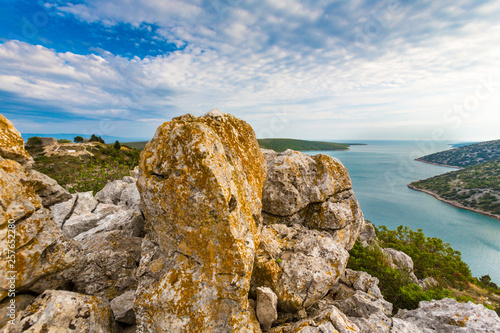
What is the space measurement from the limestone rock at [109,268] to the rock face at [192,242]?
2.35m

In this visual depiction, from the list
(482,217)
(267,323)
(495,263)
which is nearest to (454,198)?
(482,217)

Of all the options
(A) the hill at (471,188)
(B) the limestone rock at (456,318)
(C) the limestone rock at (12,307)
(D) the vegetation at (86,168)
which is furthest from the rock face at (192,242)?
(A) the hill at (471,188)

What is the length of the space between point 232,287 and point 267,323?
2.09m

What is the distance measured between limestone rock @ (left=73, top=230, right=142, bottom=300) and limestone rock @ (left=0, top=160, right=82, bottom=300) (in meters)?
0.60

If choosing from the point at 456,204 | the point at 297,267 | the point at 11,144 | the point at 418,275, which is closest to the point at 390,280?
the point at 297,267

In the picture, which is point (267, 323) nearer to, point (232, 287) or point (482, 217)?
point (232, 287)

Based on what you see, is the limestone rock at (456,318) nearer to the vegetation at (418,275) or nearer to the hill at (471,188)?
A: the vegetation at (418,275)

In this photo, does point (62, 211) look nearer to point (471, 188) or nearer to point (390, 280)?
point (390, 280)

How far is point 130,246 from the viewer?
9383mm

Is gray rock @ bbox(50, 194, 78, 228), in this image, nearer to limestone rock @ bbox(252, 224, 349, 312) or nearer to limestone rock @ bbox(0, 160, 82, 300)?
limestone rock @ bbox(0, 160, 82, 300)

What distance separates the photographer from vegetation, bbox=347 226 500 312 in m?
11.8

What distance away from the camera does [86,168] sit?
5688 cm

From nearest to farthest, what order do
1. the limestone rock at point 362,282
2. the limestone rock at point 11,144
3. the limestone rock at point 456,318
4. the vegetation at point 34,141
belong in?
1. the limestone rock at point 11,144
2. the limestone rock at point 456,318
3. the limestone rock at point 362,282
4. the vegetation at point 34,141

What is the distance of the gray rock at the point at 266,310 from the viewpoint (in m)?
7.17
